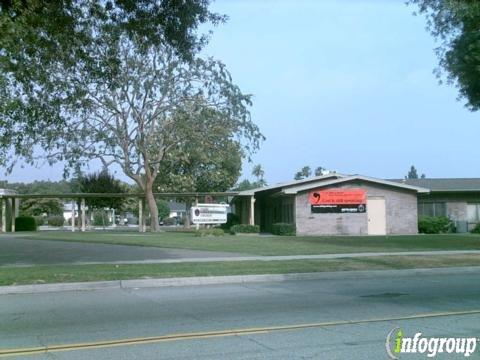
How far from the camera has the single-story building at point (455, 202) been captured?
40.0 m

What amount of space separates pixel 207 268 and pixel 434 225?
25.8m

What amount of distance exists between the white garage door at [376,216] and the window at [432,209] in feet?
16.8

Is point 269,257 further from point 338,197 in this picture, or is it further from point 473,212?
point 473,212

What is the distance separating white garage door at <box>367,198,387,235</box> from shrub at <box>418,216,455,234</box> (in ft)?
8.63

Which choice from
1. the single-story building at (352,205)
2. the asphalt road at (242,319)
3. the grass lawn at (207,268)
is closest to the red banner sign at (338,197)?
the single-story building at (352,205)

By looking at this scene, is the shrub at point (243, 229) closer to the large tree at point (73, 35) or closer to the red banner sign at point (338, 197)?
the red banner sign at point (338, 197)

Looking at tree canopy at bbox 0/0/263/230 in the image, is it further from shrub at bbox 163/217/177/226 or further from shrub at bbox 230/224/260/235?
shrub at bbox 163/217/177/226

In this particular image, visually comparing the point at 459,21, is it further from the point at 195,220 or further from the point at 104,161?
the point at 104,161

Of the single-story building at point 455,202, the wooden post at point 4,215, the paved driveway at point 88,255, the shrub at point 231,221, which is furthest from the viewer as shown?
the shrub at point 231,221

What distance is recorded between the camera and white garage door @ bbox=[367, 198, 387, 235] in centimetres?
3756

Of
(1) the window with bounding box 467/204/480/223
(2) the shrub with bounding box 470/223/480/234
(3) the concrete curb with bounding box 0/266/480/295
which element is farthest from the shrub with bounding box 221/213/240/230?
(3) the concrete curb with bounding box 0/266/480/295

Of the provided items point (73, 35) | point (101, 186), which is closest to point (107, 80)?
point (73, 35)

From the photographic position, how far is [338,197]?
37.3 metres

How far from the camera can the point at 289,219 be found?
39531 mm
